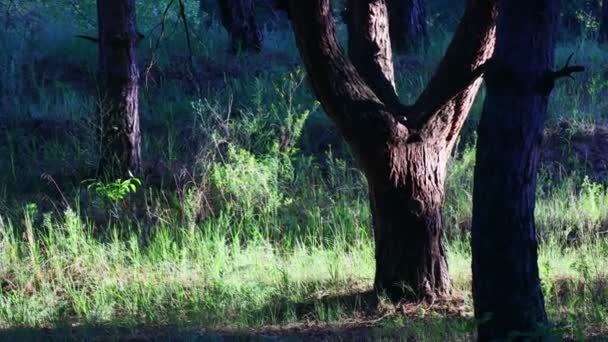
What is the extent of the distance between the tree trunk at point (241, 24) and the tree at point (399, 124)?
7391mm

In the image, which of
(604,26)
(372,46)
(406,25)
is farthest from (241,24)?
(372,46)

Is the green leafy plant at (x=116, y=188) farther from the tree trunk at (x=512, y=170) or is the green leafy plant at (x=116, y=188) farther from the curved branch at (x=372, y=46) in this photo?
the tree trunk at (x=512, y=170)

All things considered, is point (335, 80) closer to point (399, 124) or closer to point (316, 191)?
point (399, 124)

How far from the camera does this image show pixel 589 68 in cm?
1293

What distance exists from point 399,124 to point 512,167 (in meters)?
1.64

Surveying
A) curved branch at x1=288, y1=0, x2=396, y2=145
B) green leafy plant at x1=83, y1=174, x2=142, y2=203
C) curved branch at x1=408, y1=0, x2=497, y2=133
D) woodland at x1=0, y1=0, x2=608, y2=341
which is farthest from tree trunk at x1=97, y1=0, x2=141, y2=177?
curved branch at x1=408, y1=0, x2=497, y2=133

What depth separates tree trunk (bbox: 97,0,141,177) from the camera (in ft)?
32.6

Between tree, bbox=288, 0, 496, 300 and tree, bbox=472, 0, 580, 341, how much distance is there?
1217mm

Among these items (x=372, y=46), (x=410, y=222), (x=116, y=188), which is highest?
(x=372, y=46)

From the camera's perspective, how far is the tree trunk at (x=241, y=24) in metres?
14.1

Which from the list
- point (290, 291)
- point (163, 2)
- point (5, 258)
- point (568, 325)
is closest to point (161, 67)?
point (163, 2)

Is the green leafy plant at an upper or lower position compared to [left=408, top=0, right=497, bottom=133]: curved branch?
lower

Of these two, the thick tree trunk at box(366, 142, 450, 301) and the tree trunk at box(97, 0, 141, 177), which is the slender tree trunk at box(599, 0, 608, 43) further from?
the thick tree trunk at box(366, 142, 450, 301)

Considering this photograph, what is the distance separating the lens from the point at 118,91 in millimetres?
10008
